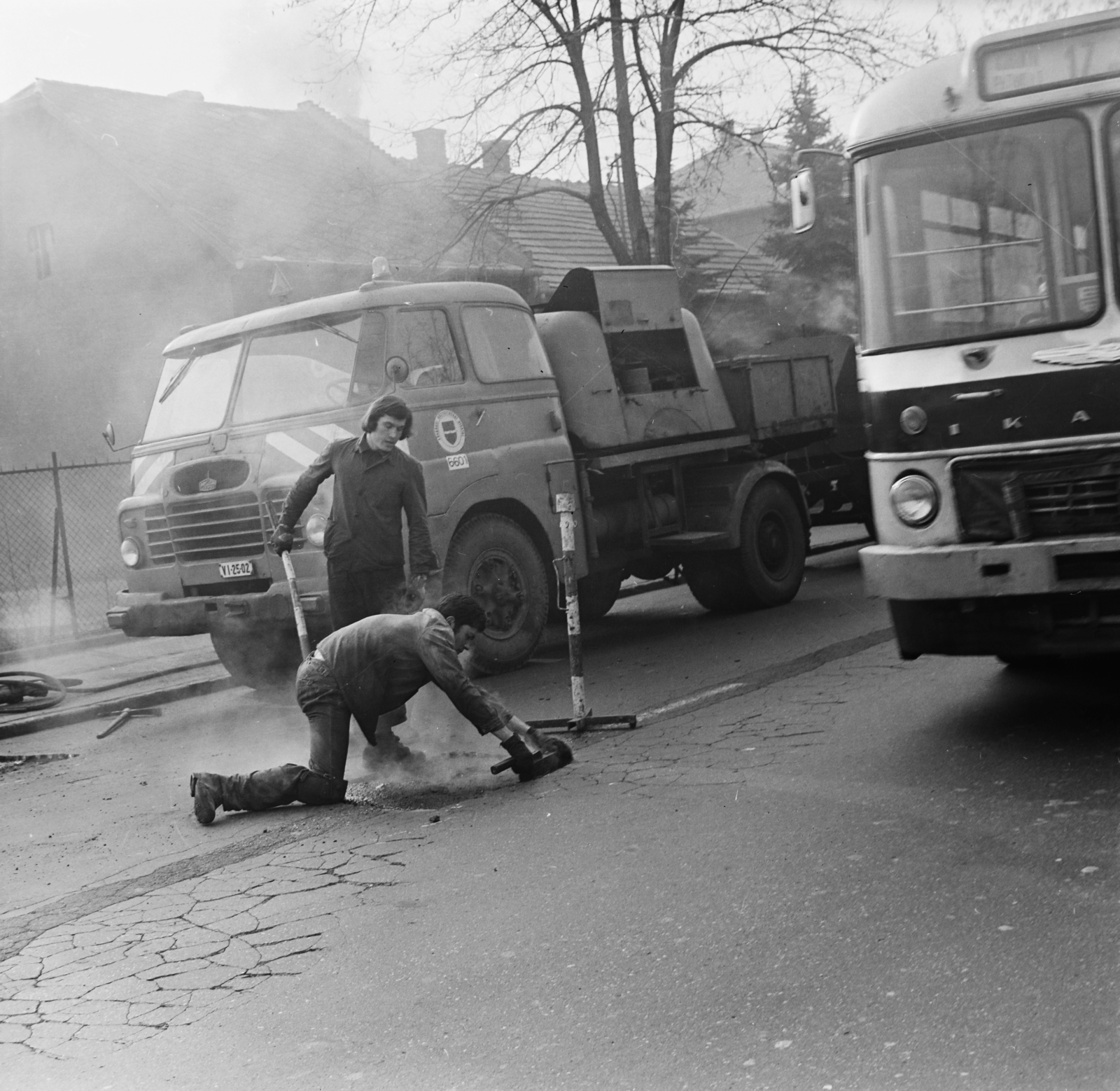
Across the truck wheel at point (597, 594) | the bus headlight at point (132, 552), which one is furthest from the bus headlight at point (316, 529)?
the truck wheel at point (597, 594)

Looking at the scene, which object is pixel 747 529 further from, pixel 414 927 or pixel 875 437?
pixel 414 927

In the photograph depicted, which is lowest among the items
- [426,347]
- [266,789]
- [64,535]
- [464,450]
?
[266,789]

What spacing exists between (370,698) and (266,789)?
1.89 feet

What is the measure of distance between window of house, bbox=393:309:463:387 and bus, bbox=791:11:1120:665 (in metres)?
3.47

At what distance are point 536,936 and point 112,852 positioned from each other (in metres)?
2.34

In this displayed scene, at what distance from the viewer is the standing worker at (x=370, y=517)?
7305mm

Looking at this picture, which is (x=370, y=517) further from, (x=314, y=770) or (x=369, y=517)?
(x=314, y=770)

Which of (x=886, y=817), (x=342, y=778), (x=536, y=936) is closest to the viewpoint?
(x=536, y=936)

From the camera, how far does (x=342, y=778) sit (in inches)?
246

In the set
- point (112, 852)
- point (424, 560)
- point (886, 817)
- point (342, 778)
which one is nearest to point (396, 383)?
point (424, 560)

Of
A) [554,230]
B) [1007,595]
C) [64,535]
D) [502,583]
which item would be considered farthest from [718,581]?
[554,230]

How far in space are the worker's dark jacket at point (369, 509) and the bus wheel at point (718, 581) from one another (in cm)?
413

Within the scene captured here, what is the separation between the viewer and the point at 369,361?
876 cm

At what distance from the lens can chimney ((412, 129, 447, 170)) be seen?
54.9ft
